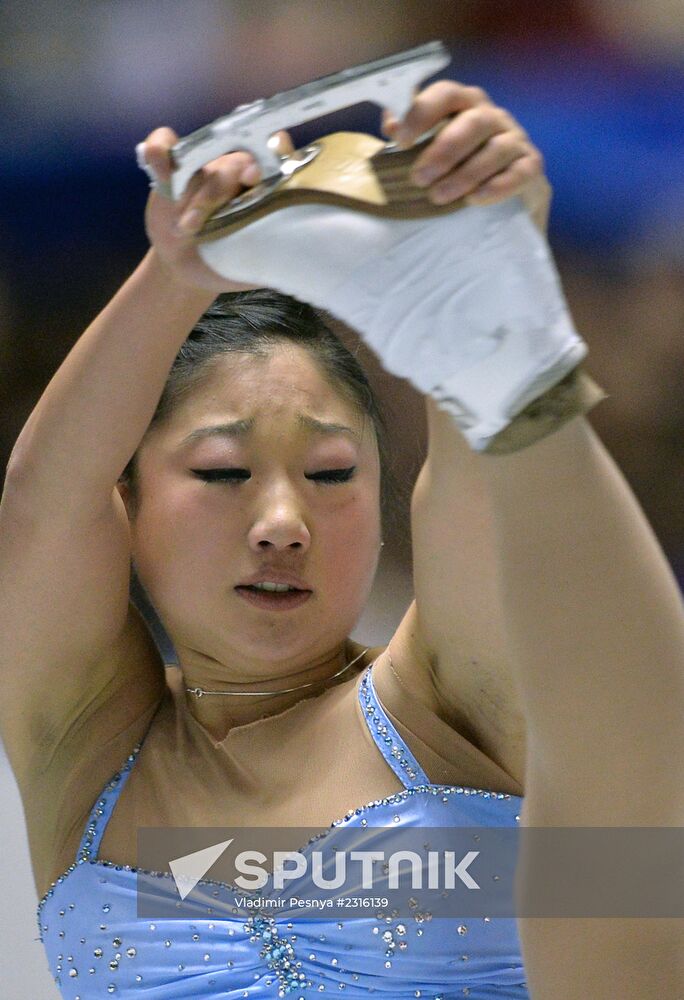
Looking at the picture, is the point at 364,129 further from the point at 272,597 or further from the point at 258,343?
the point at 272,597

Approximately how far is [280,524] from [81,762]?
0.27m

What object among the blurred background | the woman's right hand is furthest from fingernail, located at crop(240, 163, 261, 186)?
the blurred background

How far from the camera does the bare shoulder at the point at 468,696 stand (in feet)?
2.57

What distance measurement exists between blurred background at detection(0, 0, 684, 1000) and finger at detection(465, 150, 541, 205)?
1070mm

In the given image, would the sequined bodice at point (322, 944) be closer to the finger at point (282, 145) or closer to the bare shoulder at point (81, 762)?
the bare shoulder at point (81, 762)

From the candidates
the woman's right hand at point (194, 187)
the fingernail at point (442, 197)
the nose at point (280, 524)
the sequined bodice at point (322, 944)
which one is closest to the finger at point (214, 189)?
the woman's right hand at point (194, 187)

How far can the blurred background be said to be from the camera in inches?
63.2

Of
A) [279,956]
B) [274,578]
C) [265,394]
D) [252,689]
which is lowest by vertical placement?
[279,956]

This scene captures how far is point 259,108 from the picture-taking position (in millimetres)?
516

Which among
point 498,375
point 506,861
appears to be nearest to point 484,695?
point 506,861

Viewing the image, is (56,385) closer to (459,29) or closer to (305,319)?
(305,319)

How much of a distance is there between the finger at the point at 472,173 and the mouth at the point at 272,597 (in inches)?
16.8

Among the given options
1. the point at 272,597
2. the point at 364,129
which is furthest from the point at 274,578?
the point at 364,129

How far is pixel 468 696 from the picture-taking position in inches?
31.9
